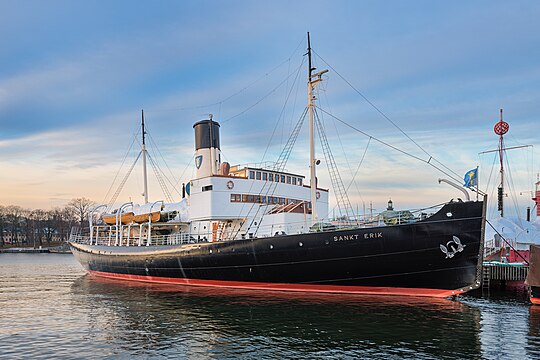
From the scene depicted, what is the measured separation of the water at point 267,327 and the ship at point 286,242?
105 cm

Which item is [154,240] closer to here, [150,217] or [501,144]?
[150,217]

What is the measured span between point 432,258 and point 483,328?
4459 millimetres

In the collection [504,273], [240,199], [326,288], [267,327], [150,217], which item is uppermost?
[240,199]

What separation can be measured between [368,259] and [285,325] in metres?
6.09

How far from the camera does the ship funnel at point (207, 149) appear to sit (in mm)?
31125

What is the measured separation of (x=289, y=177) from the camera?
30.7m

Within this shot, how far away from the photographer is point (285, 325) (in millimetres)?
15797

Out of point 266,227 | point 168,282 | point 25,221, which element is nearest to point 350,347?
point 266,227

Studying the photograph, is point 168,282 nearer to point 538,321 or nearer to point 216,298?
point 216,298

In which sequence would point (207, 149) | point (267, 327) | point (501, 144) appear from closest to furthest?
point (267, 327)
point (207, 149)
point (501, 144)

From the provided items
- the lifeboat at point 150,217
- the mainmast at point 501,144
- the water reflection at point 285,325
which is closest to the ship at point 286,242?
the lifeboat at point 150,217

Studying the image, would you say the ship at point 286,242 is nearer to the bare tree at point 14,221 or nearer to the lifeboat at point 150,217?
the lifeboat at point 150,217

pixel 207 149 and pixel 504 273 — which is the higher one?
pixel 207 149

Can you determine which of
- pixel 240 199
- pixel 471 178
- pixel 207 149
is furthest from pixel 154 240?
pixel 471 178
